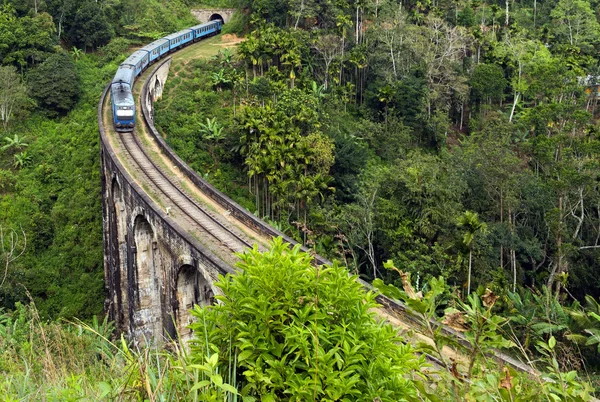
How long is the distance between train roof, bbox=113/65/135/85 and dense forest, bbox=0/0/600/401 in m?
4.15

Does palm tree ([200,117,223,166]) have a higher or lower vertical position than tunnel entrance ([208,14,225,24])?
lower

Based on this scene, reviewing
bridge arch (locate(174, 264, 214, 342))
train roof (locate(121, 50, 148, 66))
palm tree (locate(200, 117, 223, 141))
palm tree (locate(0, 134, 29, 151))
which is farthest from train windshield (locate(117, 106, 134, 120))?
bridge arch (locate(174, 264, 214, 342))

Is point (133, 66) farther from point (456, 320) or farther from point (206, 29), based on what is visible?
point (456, 320)

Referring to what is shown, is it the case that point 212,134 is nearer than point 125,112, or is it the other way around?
point 125,112

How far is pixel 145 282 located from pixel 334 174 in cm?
1656

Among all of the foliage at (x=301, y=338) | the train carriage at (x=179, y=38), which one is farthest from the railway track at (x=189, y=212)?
the train carriage at (x=179, y=38)

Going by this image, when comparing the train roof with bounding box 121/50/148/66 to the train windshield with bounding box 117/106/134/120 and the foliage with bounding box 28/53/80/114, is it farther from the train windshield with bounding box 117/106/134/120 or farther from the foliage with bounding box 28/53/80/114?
the train windshield with bounding box 117/106/134/120

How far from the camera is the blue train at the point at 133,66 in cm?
3199

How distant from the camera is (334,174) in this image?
37.1m

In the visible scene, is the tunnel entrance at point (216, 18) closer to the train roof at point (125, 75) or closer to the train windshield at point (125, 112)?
the train roof at point (125, 75)

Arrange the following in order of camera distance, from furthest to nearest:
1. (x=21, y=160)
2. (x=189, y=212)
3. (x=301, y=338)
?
1. (x=21, y=160)
2. (x=189, y=212)
3. (x=301, y=338)

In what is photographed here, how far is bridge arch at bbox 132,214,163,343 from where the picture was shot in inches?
972

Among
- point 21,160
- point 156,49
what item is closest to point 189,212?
point 21,160

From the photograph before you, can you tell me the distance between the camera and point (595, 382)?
→ 14.6 metres
